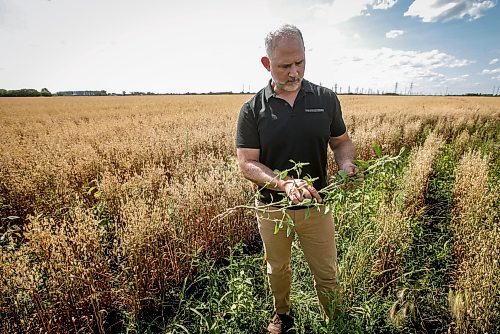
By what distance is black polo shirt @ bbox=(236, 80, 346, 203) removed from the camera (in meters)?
1.86

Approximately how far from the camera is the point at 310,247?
206cm

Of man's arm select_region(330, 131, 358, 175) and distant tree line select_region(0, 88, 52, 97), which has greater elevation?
distant tree line select_region(0, 88, 52, 97)

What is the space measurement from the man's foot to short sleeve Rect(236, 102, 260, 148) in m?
1.51

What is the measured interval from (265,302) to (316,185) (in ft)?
4.49

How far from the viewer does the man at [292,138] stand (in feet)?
5.90

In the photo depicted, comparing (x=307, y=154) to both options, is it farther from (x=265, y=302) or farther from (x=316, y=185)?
(x=265, y=302)

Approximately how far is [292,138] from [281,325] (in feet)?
5.26

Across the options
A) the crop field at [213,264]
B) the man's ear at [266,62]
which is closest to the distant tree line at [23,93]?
the crop field at [213,264]

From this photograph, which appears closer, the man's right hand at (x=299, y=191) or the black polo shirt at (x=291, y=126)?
the man's right hand at (x=299, y=191)

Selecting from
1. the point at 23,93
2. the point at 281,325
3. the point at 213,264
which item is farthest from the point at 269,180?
the point at 23,93

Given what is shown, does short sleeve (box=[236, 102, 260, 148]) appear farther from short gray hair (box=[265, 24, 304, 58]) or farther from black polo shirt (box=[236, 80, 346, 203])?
short gray hair (box=[265, 24, 304, 58])

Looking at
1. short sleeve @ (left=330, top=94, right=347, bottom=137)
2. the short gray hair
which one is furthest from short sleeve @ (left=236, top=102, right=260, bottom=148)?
short sleeve @ (left=330, top=94, right=347, bottom=137)

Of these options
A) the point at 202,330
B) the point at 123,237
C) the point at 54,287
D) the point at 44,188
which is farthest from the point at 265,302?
the point at 44,188

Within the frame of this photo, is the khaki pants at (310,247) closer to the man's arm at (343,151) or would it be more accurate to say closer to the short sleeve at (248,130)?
the man's arm at (343,151)
